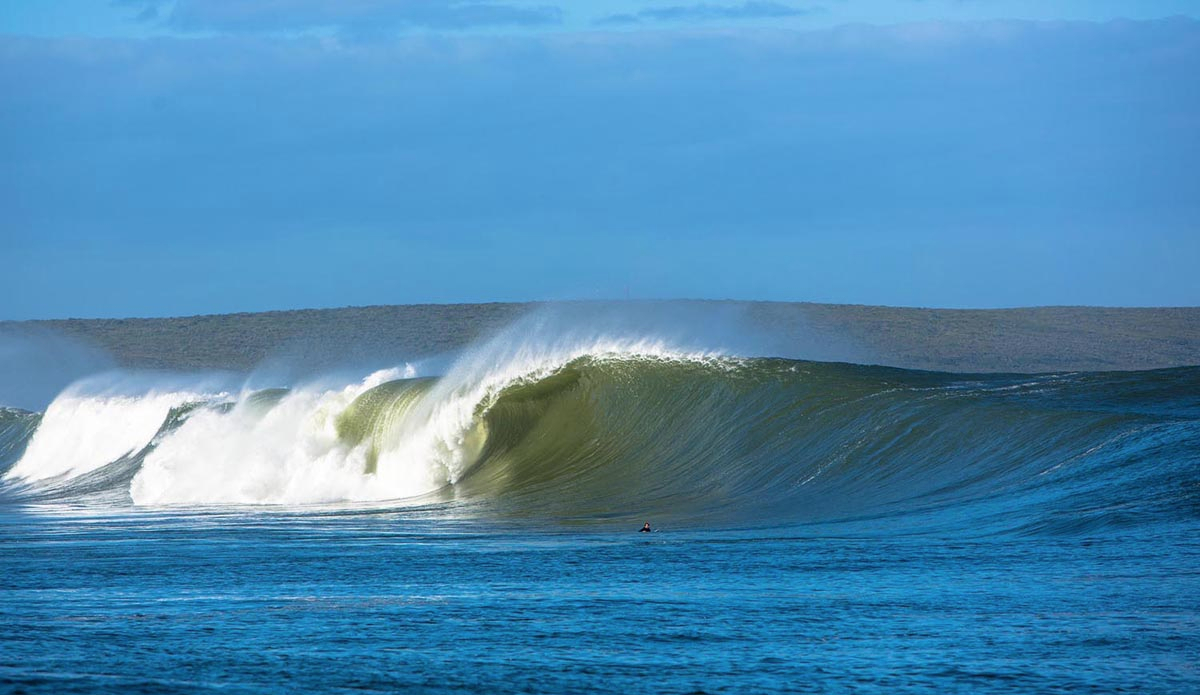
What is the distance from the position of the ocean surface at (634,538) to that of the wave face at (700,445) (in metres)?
0.05

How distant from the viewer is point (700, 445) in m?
16.2

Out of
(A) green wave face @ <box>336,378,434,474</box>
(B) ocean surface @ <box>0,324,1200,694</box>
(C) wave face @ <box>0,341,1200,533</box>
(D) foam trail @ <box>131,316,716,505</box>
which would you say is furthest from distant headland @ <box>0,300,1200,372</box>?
(B) ocean surface @ <box>0,324,1200,694</box>

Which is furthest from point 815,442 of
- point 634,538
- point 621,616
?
point 621,616

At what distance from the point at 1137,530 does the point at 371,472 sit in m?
11.4

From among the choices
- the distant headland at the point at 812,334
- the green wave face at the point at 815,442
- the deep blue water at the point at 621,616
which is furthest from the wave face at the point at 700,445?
the distant headland at the point at 812,334

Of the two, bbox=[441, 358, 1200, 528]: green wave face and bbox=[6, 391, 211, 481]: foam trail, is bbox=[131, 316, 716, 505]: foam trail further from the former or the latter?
bbox=[6, 391, 211, 481]: foam trail

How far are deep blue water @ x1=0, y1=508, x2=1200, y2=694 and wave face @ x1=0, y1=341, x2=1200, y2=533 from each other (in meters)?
1.74

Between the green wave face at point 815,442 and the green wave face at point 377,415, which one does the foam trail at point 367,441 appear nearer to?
the green wave face at point 377,415

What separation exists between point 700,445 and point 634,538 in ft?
19.6

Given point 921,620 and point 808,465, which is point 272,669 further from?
Result: point 808,465

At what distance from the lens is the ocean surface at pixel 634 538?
569 centimetres

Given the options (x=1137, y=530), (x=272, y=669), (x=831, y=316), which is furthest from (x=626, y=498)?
A: (x=831, y=316)

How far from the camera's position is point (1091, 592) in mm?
6832

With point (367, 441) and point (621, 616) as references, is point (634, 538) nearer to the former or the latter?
point (621, 616)
